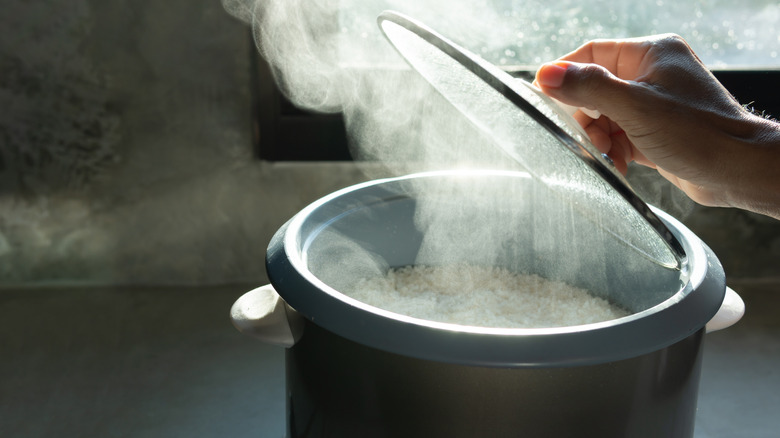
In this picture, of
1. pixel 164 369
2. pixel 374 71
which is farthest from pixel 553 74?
pixel 164 369

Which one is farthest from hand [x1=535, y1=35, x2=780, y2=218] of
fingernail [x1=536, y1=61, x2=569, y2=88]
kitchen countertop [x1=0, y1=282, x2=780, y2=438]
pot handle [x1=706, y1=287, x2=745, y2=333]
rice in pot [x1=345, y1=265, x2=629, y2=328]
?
kitchen countertop [x1=0, y1=282, x2=780, y2=438]

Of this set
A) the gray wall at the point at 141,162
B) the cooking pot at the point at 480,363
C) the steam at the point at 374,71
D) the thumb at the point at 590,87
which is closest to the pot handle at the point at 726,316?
the cooking pot at the point at 480,363

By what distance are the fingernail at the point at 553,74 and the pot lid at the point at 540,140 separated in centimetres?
2

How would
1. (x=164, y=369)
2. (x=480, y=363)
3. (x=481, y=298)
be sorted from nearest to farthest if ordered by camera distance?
1. (x=480, y=363)
2. (x=481, y=298)
3. (x=164, y=369)

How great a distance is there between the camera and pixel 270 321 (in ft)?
2.33

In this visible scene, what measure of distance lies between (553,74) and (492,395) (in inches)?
15.2

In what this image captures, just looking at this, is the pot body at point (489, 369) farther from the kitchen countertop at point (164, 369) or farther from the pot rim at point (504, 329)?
the kitchen countertop at point (164, 369)

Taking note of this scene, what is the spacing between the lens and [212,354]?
1.38 metres

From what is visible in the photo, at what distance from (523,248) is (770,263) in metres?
0.98

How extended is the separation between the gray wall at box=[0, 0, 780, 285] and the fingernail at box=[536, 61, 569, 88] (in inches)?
34.0

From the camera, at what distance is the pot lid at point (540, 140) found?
63cm

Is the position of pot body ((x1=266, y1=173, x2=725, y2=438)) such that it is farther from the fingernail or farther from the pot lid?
the fingernail

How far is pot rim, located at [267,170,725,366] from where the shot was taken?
57 centimetres

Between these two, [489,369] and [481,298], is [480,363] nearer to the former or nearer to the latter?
[489,369]
